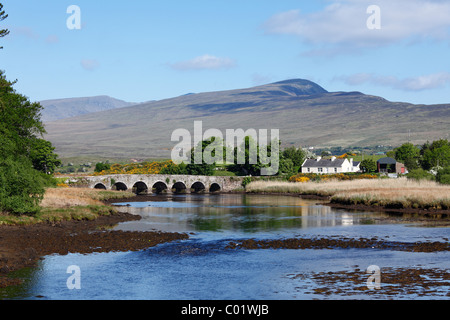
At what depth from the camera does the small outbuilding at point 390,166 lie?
15188cm

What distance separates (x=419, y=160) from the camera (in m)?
156

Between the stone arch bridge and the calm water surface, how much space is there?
5565 centimetres

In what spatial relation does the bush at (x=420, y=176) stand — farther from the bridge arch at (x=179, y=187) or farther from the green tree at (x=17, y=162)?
the green tree at (x=17, y=162)

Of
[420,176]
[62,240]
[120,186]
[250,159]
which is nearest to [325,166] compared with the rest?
[250,159]

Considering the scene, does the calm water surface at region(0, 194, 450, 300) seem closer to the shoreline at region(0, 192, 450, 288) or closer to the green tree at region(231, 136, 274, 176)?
the shoreline at region(0, 192, 450, 288)

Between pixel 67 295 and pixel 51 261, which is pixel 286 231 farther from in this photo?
pixel 67 295

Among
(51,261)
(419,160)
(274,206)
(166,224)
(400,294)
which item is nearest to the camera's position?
(400,294)

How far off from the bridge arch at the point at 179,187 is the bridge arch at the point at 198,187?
234cm

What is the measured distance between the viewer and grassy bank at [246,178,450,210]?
220ft

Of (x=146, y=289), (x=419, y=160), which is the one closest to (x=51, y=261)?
(x=146, y=289)

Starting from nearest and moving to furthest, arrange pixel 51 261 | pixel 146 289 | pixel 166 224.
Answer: pixel 146 289
pixel 51 261
pixel 166 224

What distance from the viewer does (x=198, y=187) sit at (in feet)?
425

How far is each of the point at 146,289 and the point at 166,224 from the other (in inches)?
1104

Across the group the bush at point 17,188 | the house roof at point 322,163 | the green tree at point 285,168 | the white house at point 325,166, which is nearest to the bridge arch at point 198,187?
the green tree at point 285,168
